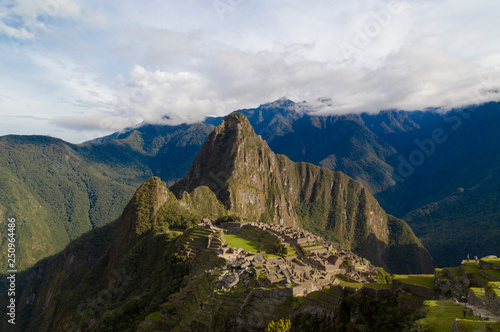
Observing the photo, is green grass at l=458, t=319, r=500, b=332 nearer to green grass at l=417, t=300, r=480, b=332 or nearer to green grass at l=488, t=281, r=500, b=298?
green grass at l=417, t=300, r=480, b=332

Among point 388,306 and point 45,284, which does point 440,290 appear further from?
point 45,284

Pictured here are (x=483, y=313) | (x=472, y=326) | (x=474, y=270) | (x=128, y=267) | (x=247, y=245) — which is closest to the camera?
(x=472, y=326)

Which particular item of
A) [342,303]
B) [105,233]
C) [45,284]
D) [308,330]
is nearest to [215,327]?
[308,330]

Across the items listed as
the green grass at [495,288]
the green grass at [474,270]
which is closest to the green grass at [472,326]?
the green grass at [495,288]

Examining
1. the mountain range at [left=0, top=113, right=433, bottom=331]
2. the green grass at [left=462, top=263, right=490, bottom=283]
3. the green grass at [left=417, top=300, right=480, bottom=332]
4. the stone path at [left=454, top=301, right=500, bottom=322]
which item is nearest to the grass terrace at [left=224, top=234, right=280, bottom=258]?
the mountain range at [left=0, top=113, right=433, bottom=331]

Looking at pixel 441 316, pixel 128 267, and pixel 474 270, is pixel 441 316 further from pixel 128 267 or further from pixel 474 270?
pixel 128 267

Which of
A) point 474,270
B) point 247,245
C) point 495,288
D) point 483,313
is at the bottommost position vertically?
point 247,245

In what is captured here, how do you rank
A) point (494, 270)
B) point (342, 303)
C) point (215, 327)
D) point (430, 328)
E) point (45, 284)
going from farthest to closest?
point (45, 284) → point (215, 327) → point (342, 303) → point (494, 270) → point (430, 328)

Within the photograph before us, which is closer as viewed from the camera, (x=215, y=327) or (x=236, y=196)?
(x=215, y=327)

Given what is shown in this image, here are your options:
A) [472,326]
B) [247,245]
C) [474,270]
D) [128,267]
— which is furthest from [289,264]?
[128,267]
